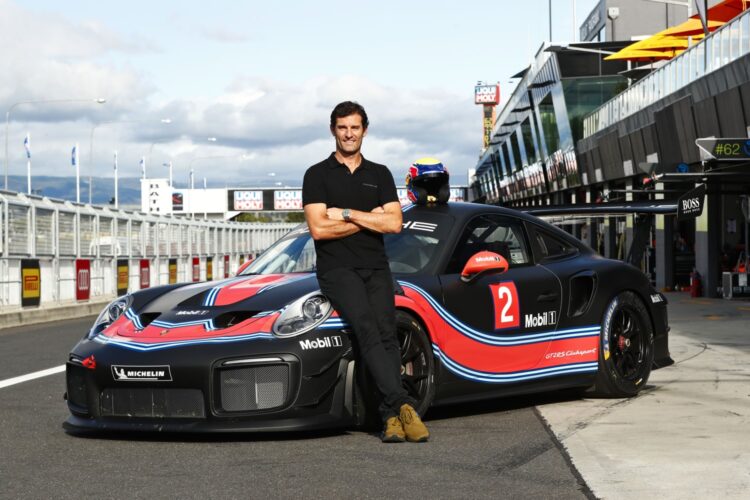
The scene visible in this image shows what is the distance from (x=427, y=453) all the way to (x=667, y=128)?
Answer: 85.7 ft

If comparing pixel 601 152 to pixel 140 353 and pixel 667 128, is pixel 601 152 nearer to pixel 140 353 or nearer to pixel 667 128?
pixel 667 128

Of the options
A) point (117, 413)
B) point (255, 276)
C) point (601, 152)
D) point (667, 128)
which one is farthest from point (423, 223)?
point (601, 152)

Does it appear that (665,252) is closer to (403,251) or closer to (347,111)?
(403,251)

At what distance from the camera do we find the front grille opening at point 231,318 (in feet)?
22.1

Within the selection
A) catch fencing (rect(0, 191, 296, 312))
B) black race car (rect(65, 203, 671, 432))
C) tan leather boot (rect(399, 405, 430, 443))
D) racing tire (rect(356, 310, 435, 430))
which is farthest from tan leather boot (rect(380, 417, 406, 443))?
catch fencing (rect(0, 191, 296, 312))

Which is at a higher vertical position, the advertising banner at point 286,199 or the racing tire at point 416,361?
the advertising banner at point 286,199

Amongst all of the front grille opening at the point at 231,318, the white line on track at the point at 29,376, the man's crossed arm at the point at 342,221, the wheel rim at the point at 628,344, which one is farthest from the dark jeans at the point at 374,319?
the white line on track at the point at 29,376

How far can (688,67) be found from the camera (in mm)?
28812

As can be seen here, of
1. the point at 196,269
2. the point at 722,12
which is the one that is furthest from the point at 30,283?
the point at 722,12

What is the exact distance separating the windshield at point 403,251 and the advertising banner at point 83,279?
62.3 feet

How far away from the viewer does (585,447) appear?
6.36 meters

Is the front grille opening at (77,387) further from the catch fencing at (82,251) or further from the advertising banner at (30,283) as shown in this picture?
the advertising banner at (30,283)

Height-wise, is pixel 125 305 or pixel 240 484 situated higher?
pixel 125 305

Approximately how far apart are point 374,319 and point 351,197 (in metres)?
0.69
